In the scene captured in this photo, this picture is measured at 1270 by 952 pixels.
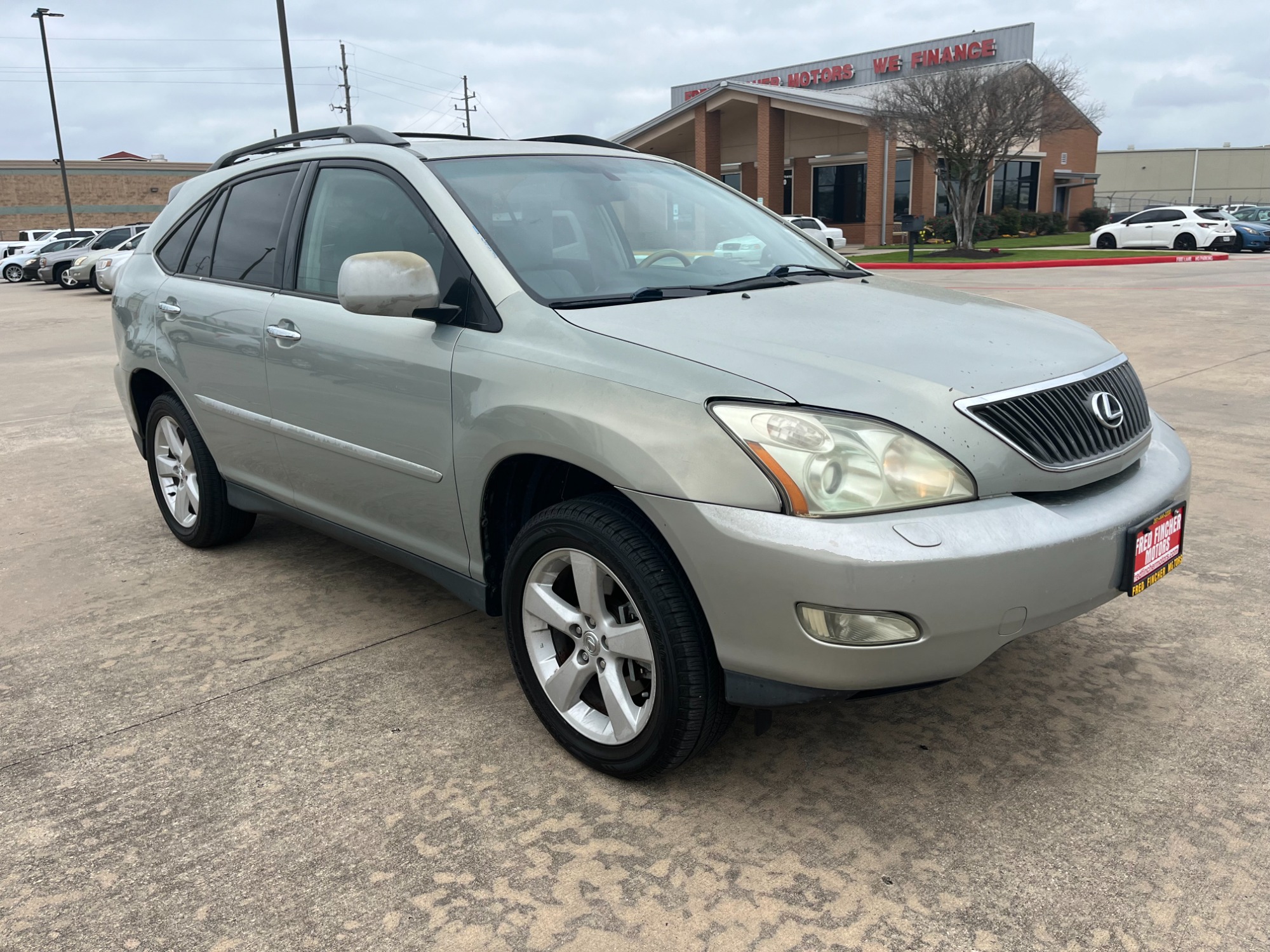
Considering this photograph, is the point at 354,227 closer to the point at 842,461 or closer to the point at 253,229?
the point at 253,229

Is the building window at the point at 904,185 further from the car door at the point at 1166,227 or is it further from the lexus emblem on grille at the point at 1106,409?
the lexus emblem on grille at the point at 1106,409

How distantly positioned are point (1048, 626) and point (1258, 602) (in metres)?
1.90

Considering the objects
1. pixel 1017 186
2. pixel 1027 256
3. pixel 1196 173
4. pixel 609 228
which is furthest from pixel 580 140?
pixel 1196 173

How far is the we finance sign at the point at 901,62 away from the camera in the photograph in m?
43.5

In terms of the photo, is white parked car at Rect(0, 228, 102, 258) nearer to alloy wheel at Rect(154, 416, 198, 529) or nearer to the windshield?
alloy wheel at Rect(154, 416, 198, 529)

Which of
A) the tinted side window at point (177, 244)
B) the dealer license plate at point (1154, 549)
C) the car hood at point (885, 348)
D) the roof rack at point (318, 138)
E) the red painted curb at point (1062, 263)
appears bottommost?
the red painted curb at point (1062, 263)

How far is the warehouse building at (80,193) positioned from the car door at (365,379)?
229 ft

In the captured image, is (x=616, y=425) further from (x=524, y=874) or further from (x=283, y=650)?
(x=283, y=650)

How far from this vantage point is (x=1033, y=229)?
40.8 metres

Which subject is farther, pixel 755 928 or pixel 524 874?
pixel 524 874

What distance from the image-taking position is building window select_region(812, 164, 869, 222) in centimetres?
4053

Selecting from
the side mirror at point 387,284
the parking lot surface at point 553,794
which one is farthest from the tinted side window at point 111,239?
the side mirror at point 387,284

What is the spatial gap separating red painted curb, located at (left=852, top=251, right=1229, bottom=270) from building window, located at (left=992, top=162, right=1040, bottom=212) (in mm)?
14739

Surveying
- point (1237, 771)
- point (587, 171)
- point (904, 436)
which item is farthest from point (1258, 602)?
point (587, 171)
